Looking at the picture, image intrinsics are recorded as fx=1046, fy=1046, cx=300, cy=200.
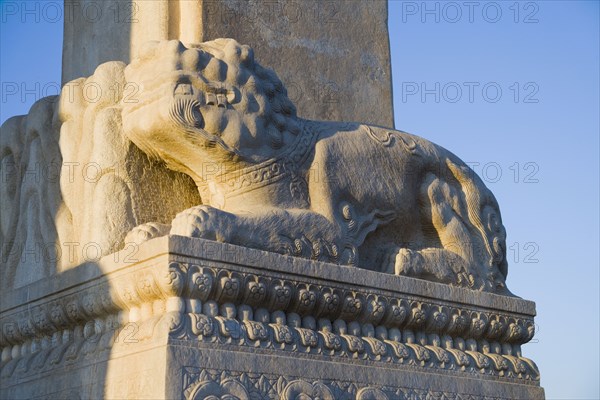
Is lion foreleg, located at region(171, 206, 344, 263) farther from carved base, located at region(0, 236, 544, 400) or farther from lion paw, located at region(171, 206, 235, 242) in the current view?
carved base, located at region(0, 236, 544, 400)

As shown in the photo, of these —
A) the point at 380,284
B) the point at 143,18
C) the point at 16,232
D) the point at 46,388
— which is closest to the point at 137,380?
the point at 46,388

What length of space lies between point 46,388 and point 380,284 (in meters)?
1.85

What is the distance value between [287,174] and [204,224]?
2.61 ft

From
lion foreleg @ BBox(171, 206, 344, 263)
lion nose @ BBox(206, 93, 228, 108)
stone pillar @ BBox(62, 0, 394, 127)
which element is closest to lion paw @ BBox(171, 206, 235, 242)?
lion foreleg @ BBox(171, 206, 344, 263)

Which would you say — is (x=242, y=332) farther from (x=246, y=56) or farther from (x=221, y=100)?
(x=246, y=56)

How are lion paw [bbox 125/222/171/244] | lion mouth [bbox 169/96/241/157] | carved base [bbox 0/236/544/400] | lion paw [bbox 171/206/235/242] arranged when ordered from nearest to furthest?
carved base [bbox 0/236/544/400], lion paw [bbox 171/206/235/242], lion paw [bbox 125/222/171/244], lion mouth [bbox 169/96/241/157]

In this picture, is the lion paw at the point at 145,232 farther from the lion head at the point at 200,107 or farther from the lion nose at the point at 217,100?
the lion nose at the point at 217,100

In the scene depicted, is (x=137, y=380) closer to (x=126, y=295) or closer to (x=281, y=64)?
(x=126, y=295)

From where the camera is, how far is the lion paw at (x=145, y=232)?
5.19 m

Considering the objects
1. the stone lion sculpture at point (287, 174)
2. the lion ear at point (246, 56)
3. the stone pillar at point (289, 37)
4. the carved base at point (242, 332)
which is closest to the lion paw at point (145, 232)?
the stone lion sculpture at point (287, 174)

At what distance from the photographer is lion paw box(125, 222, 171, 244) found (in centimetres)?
519

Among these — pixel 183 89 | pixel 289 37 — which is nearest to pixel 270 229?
pixel 183 89

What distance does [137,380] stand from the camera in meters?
4.80

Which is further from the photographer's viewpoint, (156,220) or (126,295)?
(156,220)
